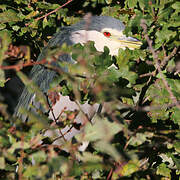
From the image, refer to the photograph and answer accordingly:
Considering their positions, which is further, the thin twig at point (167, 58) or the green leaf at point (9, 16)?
the green leaf at point (9, 16)

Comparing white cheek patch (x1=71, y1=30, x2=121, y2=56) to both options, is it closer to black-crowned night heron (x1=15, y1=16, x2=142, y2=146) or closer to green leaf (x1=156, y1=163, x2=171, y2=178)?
black-crowned night heron (x1=15, y1=16, x2=142, y2=146)

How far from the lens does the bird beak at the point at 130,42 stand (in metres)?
A: 2.66

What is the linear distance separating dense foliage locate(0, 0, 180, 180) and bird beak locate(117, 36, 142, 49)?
0.29m

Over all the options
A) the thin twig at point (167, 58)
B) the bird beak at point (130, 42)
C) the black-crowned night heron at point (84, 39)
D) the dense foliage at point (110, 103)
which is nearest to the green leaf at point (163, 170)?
the dense foliage at point (110, 103)

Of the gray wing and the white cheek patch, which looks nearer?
the gray wing

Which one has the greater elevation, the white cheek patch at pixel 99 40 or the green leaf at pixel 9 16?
the green leaf at pixel 9 16

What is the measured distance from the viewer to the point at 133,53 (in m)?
1.61

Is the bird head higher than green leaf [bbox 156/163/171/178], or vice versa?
the bird head

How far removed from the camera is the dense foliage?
100cm

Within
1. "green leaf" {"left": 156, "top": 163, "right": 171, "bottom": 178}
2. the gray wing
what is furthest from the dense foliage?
the gray wing

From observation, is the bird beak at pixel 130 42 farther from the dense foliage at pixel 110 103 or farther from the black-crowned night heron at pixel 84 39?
the dense foliage at pixel 110 103

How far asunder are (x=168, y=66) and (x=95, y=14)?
175 cm

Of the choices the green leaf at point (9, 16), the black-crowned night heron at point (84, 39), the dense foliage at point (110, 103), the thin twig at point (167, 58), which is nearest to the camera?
the dense foliage at point (110, 103)

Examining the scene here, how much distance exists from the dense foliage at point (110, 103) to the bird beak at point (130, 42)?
0.96 ft
